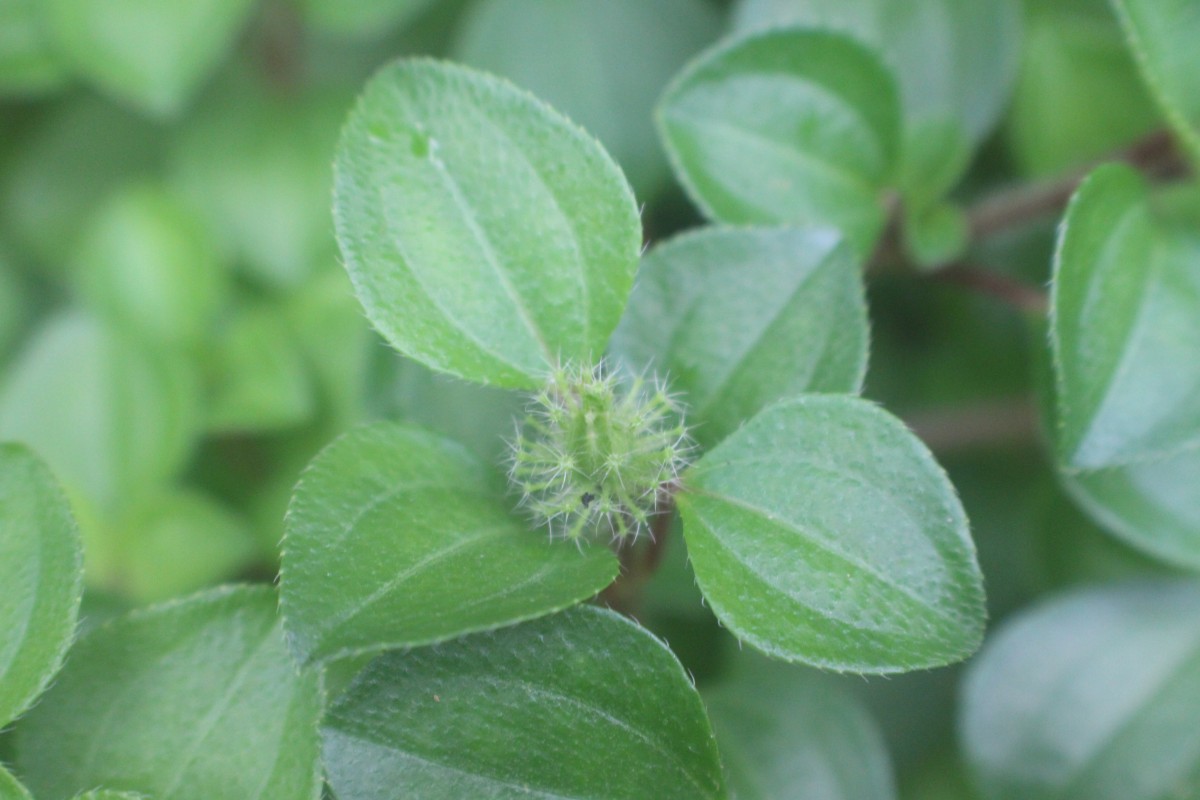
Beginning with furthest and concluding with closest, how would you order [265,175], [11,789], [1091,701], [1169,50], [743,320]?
[265,175]
[1091,701]
[1169,50]
[743,320]
[11,789]

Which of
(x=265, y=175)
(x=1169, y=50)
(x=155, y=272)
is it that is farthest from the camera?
(x=265, y=175)

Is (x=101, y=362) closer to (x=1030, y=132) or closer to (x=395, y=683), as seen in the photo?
(x=395, y=683)

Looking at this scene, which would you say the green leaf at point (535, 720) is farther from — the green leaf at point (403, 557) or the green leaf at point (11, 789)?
the green leaf at point (11, 789)

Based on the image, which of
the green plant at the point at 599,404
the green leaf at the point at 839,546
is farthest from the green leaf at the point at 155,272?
the green leaf at the point at 839,546

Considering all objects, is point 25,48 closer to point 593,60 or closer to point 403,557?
point 593,60

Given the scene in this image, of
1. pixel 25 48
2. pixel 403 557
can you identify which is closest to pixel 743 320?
pixel 403 557

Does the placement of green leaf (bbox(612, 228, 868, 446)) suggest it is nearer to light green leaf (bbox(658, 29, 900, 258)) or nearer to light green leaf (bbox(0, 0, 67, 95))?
light green leaf (bbox(658, 29, 900, 258))
